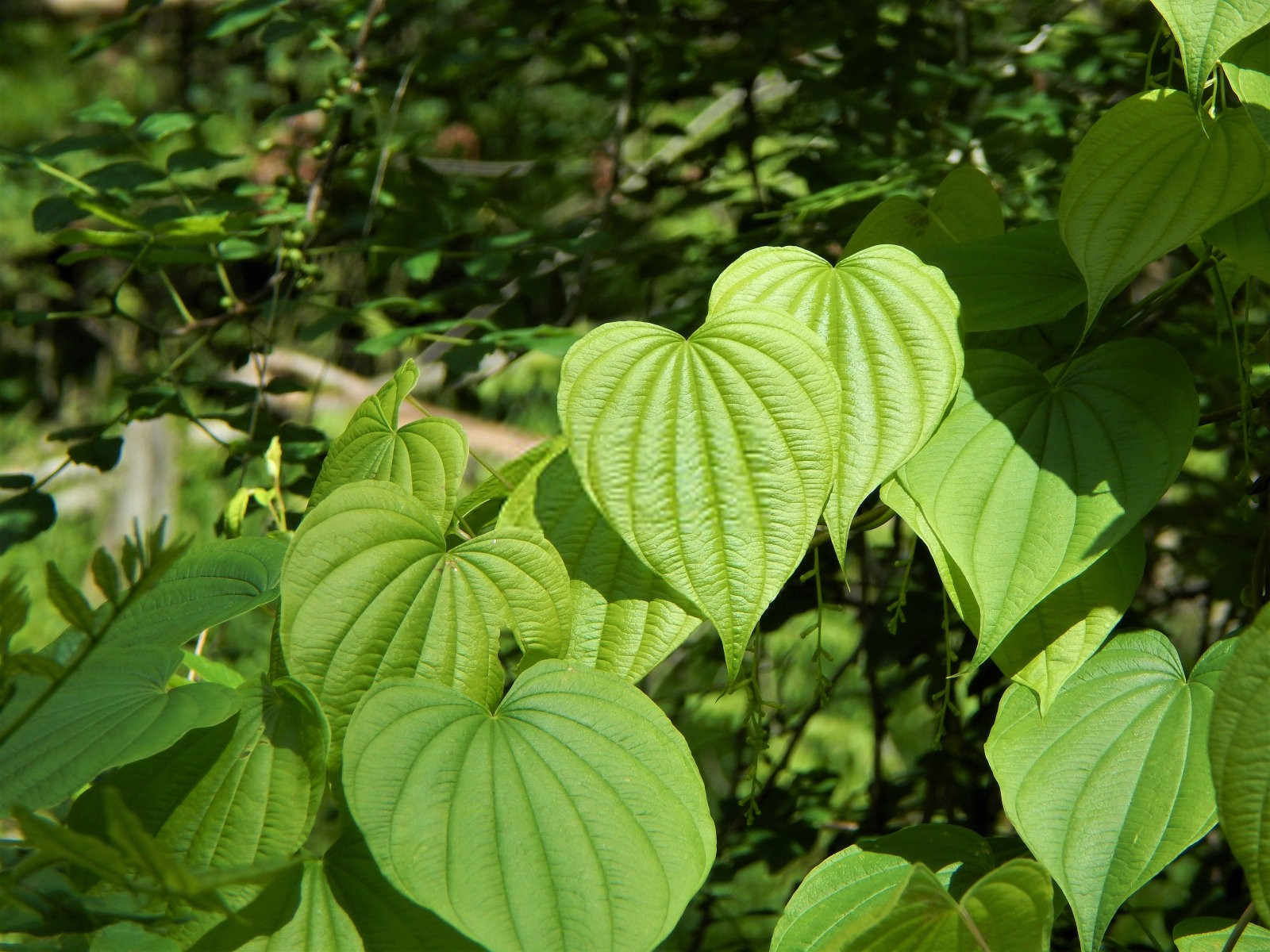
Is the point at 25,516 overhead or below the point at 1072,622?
below

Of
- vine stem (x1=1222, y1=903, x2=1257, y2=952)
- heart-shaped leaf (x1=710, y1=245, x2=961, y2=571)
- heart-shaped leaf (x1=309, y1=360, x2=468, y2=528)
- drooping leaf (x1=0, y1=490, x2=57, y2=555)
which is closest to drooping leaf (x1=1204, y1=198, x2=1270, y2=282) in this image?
heart-shaped leaf (x1=710, y1=245, x2=961, y2=571)

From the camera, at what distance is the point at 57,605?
1.27 ft

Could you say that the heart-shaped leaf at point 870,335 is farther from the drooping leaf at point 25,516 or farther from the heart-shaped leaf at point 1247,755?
the drooping leaf at point 25,516

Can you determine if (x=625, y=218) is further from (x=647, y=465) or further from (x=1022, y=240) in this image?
(x=647, y=465)

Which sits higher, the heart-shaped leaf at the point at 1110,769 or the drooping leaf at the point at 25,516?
the heart-shaped leaf at the point at 1110,769

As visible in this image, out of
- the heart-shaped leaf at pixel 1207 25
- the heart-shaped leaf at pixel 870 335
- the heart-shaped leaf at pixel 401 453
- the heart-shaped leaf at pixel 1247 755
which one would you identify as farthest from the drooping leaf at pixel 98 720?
the heart-shaped leaf at pixel 1207 25

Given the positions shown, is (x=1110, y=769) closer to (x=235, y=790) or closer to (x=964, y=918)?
(x=964, y=918)

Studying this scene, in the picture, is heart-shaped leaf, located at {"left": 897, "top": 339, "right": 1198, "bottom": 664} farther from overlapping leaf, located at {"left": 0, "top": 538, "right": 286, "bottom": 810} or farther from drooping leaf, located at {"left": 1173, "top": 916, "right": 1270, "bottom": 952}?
overlapping leaf, located at {"left": 0, "top": 538, "right": 286, "bottom": 810}

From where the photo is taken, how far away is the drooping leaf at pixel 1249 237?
22.0 inches

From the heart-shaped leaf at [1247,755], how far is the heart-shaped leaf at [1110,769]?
9 cm

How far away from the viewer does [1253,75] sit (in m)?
0.53

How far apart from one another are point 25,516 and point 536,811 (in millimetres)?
966

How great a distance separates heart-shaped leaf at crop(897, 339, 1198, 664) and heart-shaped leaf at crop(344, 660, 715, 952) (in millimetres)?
166

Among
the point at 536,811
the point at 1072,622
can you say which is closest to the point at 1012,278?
the point at 1072,622
